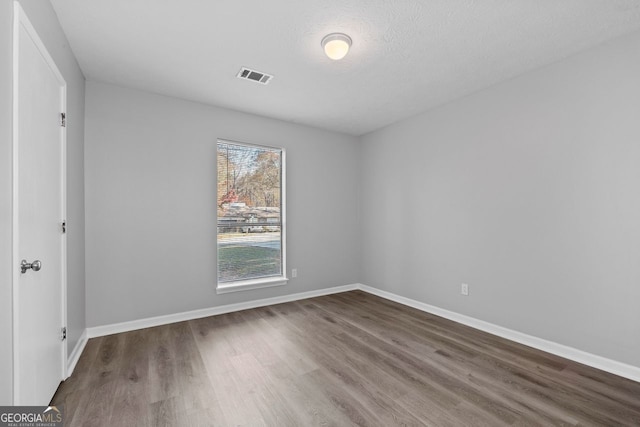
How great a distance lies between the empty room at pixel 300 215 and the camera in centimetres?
181

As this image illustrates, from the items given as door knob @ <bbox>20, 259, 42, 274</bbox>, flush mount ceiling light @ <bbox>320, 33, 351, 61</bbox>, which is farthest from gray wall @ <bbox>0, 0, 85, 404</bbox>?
flush mount ceiling light @ <bbox>320, 33, 351, 61</bbox>

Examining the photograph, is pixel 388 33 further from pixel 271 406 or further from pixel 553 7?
pixel 271 406

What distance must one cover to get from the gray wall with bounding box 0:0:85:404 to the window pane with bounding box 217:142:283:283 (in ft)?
4.67

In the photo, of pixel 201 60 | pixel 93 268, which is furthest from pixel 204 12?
pixel 93 268

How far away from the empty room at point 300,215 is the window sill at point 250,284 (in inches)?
1.1

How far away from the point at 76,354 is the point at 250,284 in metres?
1.86

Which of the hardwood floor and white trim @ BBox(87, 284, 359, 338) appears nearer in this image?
the hardwood floor

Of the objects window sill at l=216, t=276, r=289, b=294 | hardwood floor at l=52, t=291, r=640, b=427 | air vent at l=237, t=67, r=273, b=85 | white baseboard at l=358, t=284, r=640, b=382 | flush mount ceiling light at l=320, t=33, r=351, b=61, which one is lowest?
hardwood floor at l=52, t=291, r=640, b=427

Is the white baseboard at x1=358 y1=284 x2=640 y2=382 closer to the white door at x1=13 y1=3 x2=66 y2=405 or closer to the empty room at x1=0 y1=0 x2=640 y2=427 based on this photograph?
the empty room at x1=0 y1=0 x2=640 y2=427

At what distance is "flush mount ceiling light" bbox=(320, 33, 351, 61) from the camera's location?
7.32ft

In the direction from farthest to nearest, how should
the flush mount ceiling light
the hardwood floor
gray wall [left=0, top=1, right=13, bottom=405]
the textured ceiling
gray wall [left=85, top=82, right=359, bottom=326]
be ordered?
gray wall [left=85, top=82, right=359, bottom=326], the flush mount ceiling light, the textured ceiling, the hardwood floor, gray wall [left=0, top=1, right=13, bottom=405]

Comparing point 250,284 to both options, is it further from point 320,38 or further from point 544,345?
point 544,345

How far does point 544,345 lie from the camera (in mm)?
2682

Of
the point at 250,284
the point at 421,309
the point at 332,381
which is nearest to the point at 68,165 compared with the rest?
the point at 250,284
